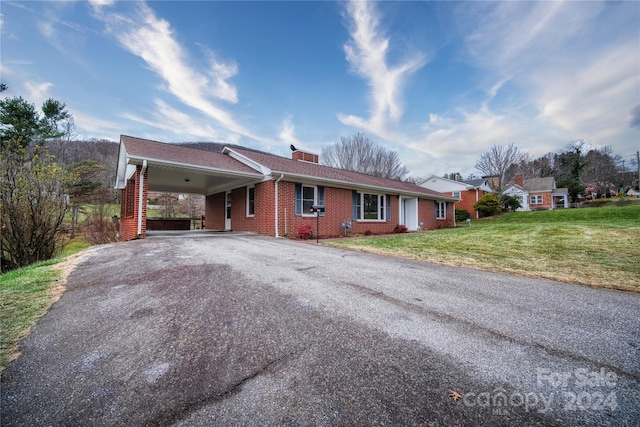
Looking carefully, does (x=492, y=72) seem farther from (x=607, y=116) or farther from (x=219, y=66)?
(x=219, y=66)

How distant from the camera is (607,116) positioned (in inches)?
555

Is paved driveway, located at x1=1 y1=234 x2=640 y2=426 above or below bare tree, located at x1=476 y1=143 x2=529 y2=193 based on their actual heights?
below

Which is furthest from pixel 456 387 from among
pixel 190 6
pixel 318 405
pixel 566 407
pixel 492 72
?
pixel 492 72

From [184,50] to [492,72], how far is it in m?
14.5

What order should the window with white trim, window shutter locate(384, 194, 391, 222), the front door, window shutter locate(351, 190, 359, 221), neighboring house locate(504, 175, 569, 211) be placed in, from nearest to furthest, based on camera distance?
window shutter locate(351, 190, 359, 221) < the window with white trim < the front door < window shutter locate(384, 194, 391, 222) < neighboring house locate(504, 175, 569, 211)

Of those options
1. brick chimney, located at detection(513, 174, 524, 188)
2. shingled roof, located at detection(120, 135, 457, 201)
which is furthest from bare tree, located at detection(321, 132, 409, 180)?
shingled roof, located at detection(120, 135, 457, 201)

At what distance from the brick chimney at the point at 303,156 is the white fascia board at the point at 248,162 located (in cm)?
488

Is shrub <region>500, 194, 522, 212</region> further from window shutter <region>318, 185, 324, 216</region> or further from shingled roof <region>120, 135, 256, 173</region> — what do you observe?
shingled roof <region>120, 135, 256, 173</region>

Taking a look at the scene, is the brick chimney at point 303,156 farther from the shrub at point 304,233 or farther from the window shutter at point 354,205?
the shrub at point 304,233

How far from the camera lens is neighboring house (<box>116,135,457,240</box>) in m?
9.44

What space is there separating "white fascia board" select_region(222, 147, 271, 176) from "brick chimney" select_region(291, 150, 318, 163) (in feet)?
16.0

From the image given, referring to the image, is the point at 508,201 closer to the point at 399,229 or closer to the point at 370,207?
the point at 399,229

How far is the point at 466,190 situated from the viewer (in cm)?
2794

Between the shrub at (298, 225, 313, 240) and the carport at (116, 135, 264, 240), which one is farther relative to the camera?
the shrub at (298, 225, 313, 240)
